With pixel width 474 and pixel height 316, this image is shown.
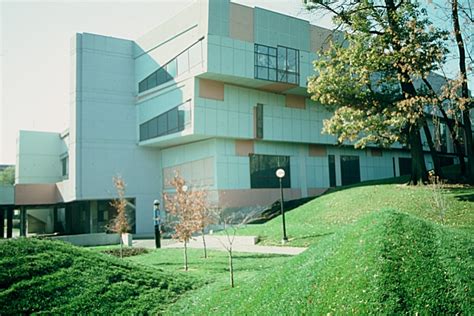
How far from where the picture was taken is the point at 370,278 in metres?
6.49

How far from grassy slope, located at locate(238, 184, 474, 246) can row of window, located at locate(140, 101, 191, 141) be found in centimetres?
1127

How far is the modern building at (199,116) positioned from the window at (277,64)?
77mm

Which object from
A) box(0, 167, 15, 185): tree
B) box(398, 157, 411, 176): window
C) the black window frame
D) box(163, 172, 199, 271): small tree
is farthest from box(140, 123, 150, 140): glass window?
box(0, 167, 15, 185): tree

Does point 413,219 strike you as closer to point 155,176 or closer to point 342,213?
point 342,213

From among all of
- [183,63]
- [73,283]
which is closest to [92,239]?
[183,63]

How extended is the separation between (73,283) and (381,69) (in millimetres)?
17324

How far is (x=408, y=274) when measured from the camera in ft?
21.6

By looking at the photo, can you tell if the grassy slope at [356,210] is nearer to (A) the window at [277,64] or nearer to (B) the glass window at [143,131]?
(A) the window at [277,64]

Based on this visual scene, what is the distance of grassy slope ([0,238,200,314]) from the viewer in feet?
25.7

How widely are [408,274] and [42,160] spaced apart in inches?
2040

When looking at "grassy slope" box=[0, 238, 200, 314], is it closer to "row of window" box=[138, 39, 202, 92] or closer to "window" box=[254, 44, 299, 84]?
"row of window" box=[138, 39, 202, 92]

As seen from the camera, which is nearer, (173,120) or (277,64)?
(277,64)

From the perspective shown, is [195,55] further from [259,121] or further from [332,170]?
[332,170]

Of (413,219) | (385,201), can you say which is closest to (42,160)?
(385,201)
